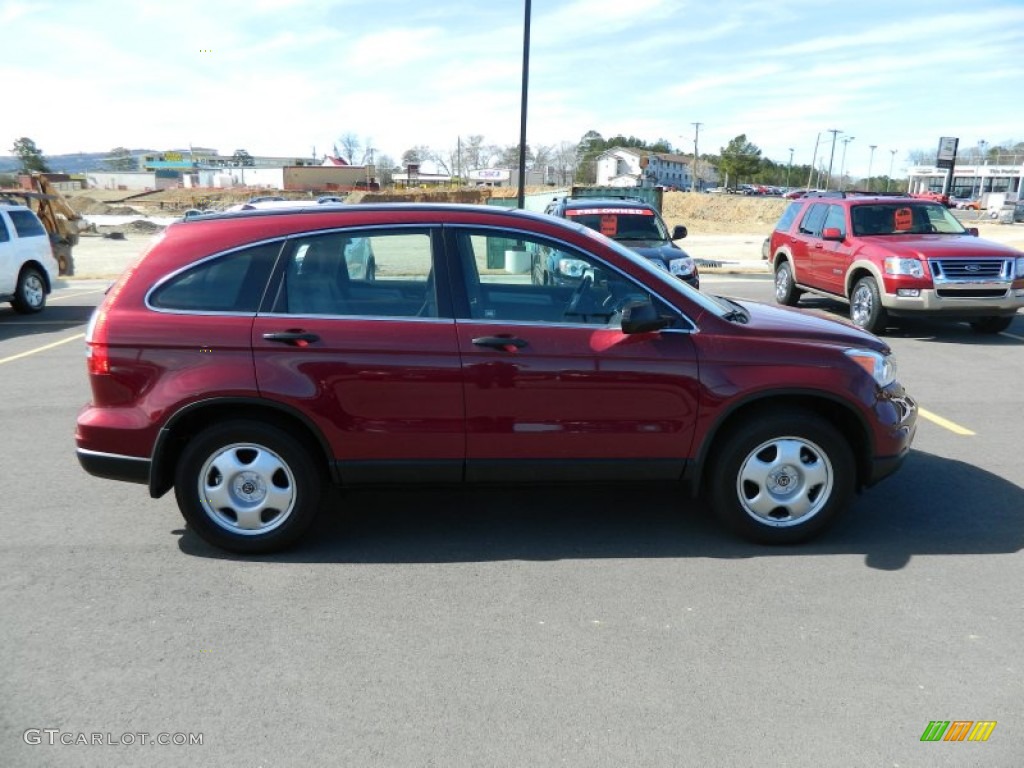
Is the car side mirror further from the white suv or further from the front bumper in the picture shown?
the white suv

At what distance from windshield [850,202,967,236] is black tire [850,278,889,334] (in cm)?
87

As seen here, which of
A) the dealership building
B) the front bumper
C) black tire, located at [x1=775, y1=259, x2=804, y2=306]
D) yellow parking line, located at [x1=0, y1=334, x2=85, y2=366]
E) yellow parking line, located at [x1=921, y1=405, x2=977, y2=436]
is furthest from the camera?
the dealership building

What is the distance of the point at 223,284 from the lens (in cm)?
405

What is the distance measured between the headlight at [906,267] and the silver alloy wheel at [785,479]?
6.67 meters

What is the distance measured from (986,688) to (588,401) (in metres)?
2.03

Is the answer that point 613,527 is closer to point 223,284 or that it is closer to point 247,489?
point 247,489

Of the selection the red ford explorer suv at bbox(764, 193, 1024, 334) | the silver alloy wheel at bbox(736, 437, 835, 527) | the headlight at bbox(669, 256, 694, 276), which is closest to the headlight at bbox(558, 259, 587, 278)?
the silver alloy wheel at bbox(736, 437, 835, 527)

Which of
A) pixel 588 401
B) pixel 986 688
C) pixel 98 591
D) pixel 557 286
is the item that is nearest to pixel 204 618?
pixel 98 591

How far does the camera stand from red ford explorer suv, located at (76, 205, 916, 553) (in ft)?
13.0

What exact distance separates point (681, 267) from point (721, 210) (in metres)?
55.0

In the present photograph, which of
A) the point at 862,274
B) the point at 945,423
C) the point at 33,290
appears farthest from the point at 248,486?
the point at 33,290

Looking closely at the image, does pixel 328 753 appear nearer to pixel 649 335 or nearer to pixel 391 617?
pixel 391 617

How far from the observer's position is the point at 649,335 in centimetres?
404

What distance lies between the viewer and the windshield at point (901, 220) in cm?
1086
